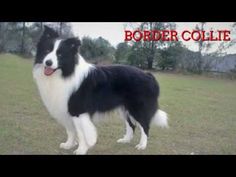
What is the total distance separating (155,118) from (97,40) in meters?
15.6

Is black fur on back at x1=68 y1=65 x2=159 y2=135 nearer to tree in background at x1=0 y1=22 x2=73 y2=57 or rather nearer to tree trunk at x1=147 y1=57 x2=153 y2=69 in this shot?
tree trunk at x1=147 y1=57 x2=153 y2=69

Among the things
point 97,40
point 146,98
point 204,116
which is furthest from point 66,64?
point 97,40

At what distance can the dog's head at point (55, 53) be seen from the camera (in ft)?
17.5

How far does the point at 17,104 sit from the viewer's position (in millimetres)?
9938

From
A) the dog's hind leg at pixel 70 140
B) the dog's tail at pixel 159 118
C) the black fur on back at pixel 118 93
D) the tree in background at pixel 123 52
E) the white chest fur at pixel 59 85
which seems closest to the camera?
the white chest fur at pixel 59 85

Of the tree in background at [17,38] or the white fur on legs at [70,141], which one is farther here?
the tree in background at [17,38]

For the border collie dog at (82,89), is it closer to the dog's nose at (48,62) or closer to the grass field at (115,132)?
the dog's nose at (48,62)

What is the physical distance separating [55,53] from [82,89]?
0.80 m

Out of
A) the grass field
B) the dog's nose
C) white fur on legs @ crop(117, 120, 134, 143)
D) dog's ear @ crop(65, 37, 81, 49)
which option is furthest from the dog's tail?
the dog's nose

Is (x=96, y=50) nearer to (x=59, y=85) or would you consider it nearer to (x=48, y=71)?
(x=59, y=85)

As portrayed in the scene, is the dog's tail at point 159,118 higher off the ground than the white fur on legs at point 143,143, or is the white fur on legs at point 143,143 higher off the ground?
the dog's tail at point 159,118

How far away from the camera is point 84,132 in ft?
19.1

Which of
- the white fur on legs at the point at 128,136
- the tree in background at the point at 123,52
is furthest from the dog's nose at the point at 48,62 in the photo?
the tree in background at the point at 123,52

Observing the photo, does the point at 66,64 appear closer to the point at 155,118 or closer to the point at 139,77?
the point at 139,77
